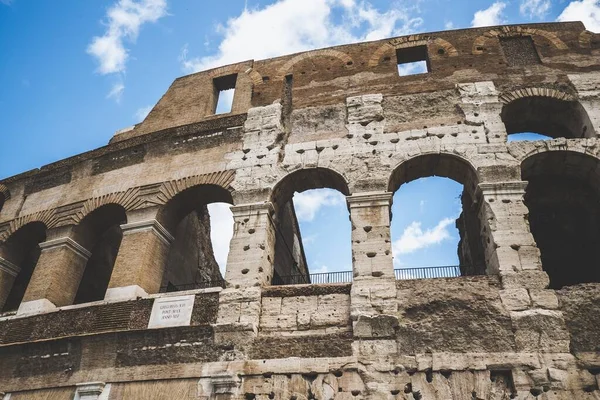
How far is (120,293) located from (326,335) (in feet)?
11.7

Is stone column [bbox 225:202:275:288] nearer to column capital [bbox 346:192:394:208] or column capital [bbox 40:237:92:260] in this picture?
column capital [bbox 346:192:394:208]

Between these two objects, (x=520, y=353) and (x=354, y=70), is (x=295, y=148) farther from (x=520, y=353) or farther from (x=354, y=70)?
(x=520, y=353)

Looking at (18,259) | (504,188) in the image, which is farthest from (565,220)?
(18,259)

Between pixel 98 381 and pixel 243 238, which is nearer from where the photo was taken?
pixel 98 381

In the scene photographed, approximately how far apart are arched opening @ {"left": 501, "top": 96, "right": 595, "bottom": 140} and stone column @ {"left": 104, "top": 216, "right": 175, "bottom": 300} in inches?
262

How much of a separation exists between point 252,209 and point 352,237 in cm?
181

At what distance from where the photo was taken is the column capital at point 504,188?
290 inches

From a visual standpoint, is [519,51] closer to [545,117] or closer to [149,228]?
[545,117]

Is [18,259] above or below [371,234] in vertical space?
above

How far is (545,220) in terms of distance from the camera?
9.99m

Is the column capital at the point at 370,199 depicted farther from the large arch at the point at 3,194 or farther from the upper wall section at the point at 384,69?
the large arch at the point at 3,194

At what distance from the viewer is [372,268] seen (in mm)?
7035

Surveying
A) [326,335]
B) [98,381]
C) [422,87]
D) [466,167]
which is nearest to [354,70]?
[422,87]

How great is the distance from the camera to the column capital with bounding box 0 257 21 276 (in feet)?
32.2
